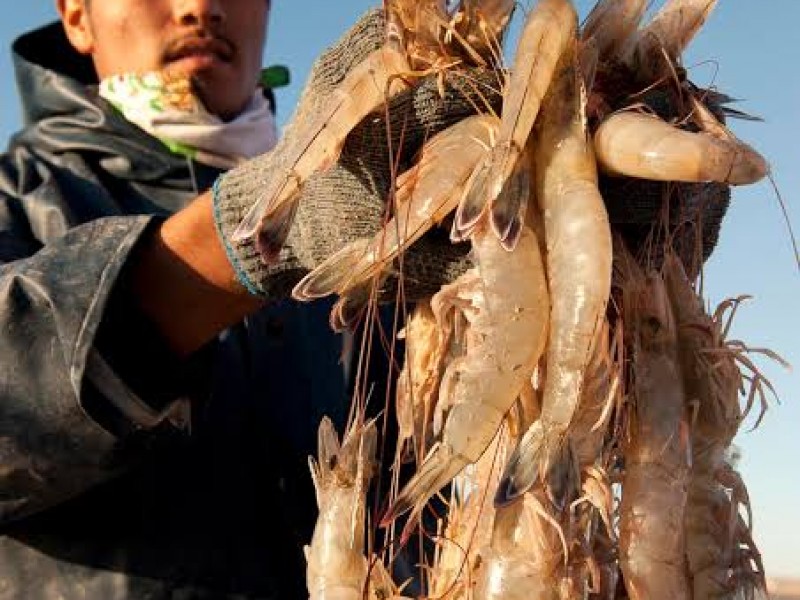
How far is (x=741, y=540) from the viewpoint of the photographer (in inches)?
86.7

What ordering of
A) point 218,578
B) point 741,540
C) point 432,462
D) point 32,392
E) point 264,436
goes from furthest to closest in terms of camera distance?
point 264,436
point 218,578
point 32,392
point 741,540
point 432,462

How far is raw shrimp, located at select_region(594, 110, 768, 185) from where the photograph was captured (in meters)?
1.78

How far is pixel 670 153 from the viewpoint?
1.81 meters

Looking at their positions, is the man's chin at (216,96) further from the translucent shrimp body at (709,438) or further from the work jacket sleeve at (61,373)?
the translucent shrimp body at (709,438)

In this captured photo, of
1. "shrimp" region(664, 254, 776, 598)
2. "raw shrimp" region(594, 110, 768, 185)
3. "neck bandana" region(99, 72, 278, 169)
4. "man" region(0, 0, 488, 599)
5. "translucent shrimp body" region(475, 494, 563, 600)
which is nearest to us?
"raw shrimp" region(594, 110, 768, 185)

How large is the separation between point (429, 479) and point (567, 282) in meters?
0.36

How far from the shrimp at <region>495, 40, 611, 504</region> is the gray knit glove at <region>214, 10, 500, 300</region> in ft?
0.72

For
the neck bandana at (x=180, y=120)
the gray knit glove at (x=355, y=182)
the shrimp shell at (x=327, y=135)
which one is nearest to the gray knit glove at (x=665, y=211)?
the gray knit glove at (x=355, y=182)

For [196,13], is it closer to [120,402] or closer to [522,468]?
[120,402]

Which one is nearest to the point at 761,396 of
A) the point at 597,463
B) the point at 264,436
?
the point at 597,463

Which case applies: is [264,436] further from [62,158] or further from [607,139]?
[607,139]

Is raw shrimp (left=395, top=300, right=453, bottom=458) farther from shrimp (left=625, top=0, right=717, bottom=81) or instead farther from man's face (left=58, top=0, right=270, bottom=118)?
man's face (left=58, top=0, right=270, bottom=118)

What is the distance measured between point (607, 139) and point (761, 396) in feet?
2.15

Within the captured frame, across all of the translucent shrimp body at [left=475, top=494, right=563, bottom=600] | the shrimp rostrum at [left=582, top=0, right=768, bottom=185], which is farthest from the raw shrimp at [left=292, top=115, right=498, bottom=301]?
the translucent shrimp body at [left=475, top=494, right=563, bottom=600]
